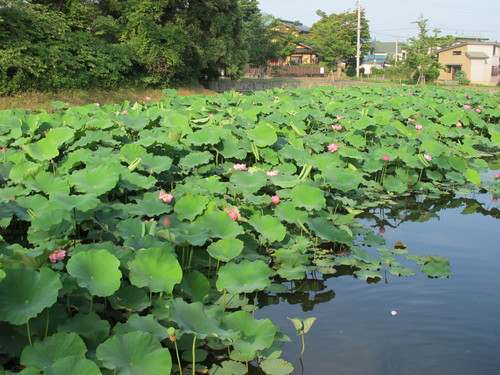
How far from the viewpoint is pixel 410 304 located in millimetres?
2523

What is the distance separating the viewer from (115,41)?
15.7 meters

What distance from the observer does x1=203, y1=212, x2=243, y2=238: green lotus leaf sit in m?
2.37

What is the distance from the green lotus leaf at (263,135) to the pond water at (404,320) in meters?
1.46

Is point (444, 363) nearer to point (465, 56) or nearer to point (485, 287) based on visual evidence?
point (485, 287)

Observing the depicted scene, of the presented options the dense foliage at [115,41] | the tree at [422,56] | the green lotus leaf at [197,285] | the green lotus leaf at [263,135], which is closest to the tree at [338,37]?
the tree at [422,56]

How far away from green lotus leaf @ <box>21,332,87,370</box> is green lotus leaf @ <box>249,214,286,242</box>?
1.27 metres

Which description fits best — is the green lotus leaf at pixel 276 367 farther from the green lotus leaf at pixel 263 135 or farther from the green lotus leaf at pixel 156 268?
the green lotus leaf at pixel 263 135

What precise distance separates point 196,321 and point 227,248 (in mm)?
575

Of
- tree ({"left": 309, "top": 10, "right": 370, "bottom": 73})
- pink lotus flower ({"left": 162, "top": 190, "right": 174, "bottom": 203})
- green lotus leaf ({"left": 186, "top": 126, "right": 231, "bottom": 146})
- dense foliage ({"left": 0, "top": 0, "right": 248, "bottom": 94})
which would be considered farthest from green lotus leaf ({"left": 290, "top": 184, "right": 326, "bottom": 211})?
tree ({"left": 309, "top": 10, "right": 370, "bottom": 73})

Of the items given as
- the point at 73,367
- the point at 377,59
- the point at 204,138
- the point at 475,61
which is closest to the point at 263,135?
the point at 204,138

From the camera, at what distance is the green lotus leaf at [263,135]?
13.2 feet

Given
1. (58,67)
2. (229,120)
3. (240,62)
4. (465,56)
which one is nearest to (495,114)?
(229,120)

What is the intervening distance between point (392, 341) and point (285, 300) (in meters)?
0.61

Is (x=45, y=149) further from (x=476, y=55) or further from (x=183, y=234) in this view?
(x=476, y=55)
